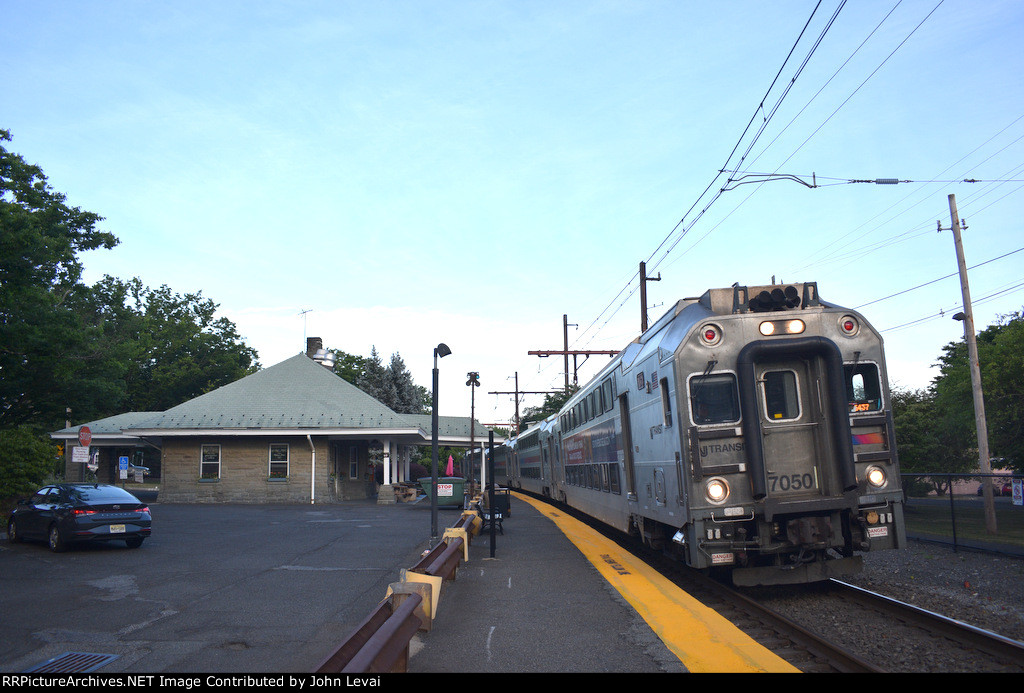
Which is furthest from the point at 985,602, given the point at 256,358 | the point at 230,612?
the point at 256,358

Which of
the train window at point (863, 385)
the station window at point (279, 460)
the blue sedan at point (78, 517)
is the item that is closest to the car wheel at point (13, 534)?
the blue sedan at point (78, 517)

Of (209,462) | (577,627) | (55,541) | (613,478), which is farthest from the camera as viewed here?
(209,462)

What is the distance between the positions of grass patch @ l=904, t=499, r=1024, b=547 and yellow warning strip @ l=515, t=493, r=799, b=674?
6.72 metres

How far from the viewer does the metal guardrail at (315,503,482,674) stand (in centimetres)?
471

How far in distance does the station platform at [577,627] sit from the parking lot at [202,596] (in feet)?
3.90

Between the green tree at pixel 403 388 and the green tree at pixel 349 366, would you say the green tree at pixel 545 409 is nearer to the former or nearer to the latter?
the green tree at pixel 403 388

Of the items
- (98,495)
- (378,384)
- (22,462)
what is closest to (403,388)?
(378,384)

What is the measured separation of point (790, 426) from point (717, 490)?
3.83 ft

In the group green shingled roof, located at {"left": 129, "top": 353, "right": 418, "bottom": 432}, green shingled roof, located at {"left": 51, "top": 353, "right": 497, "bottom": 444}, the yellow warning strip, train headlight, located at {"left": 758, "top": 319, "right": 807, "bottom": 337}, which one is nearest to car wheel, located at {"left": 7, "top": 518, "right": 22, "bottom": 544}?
the yellow warning strip

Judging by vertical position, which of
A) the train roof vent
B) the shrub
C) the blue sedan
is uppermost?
the train roof vent

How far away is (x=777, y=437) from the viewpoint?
8203mm

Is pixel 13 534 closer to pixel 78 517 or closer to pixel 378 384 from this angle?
pixel 78 517

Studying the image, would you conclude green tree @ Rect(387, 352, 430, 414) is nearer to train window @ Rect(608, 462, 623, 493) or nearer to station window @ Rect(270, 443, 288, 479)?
station window @ Rect(270, 443, 288, 479)

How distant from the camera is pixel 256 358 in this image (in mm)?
67875
